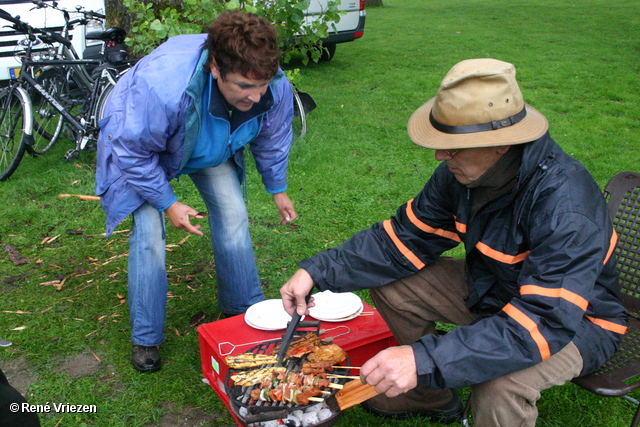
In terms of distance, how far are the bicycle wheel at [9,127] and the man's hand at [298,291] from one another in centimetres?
502

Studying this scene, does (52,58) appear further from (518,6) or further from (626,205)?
(518,6)

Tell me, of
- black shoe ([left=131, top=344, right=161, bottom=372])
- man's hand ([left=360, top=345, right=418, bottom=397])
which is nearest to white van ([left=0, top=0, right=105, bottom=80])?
black shoe ([left=131, top=344, right=161, bottom=372])

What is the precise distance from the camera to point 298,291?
Result: 9.20 feet

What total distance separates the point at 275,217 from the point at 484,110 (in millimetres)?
3469

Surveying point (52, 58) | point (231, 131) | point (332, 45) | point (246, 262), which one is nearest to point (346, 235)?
Result: point (246, 262)

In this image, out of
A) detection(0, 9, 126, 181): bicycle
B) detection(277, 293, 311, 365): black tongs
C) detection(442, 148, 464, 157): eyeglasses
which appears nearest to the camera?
detection(442, 148, 464, 157): eyeglasses

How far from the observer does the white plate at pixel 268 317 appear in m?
3.11

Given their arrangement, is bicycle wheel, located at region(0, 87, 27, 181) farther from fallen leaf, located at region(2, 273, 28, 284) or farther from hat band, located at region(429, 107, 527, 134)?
hat band, located at region(429, 107, 527, 134)

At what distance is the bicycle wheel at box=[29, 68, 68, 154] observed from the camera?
684 centimetres

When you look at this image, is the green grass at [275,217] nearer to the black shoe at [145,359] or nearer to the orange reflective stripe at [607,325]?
the black shoe at [145,359]

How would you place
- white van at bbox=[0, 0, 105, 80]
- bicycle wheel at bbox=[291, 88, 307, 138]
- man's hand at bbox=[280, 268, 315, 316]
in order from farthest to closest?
white van at bbox=[0, 0, 105, 80]
bicycle wheel at bbox=[291, 88, 307, 138]
man's hand at bbox=[280, 268, 315, 316]

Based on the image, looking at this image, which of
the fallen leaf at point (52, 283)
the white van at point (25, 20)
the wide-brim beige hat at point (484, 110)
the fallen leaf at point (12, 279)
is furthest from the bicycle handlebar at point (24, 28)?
the wide-brim beige hat at point (484, 110)

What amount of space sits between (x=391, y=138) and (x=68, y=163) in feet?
13.2

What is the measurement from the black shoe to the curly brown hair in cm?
179
